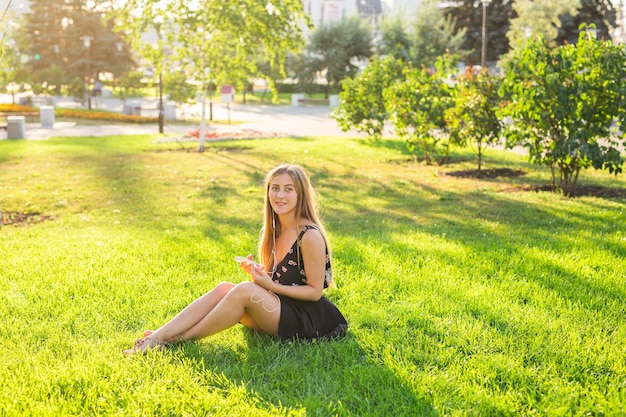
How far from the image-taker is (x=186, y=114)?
34.7m

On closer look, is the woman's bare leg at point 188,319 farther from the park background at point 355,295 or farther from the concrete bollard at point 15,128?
the concrete bollard at point 15,128

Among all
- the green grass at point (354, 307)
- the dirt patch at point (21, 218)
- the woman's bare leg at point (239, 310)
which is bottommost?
the dirt patch at point (21, 218)

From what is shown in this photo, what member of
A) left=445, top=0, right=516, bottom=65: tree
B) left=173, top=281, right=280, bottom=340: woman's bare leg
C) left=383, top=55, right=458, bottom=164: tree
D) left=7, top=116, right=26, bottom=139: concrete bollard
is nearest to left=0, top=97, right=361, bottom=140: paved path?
left=7, top=116, right=26, bottom=139: concrete bollard

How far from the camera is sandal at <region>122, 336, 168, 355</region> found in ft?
12.9

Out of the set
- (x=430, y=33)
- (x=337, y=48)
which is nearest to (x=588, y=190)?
(x=430, y=33)

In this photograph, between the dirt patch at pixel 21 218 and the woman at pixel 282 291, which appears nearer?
the woman at pixel 282 291

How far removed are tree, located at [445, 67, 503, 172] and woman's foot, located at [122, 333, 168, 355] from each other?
9.31 m

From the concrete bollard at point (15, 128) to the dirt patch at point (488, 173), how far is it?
14.5 metres

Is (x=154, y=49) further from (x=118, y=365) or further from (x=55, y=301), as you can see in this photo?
(x=118, y=365)

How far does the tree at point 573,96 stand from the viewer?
919cm

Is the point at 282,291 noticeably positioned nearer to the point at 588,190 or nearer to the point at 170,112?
the point at 588,190

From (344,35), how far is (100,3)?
72.5 ft

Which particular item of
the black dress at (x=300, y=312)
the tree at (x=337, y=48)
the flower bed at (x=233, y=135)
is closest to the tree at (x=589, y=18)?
the tree at (x=337, y=48)

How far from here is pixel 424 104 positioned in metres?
13.9
